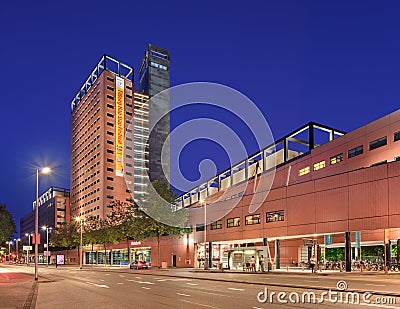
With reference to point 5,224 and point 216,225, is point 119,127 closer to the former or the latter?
point 5,224

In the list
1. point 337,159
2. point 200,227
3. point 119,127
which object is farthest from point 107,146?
point 337,159

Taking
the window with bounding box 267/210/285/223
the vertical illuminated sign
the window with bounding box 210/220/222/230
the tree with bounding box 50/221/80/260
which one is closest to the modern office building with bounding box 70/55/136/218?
the vertical illuminated sign

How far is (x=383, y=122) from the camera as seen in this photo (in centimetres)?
A: 5944

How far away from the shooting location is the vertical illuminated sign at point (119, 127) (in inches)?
7293

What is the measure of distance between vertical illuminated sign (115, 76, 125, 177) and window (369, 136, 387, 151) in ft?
444

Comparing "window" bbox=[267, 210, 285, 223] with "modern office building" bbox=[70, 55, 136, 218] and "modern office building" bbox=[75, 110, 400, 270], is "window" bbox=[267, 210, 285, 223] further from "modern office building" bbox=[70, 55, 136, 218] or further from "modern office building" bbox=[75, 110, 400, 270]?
"modern office building" bbox=[70, 55, 136, 218]

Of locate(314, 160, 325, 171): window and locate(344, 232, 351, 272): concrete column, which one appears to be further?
locate(314, 160, 325, 171): window

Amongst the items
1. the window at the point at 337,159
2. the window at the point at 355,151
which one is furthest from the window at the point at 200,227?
the window at the point at 355,151

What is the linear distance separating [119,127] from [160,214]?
12091 centimetres

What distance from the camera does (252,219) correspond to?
65625 millimetres

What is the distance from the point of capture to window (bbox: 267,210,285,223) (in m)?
60.2

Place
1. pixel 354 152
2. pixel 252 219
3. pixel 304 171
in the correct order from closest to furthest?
pixel 354 152
pixel 252 219
pixel 304 171

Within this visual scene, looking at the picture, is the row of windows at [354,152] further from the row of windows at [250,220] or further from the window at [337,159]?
the row of windows at [250,220]

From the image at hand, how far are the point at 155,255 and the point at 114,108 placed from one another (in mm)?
106166
